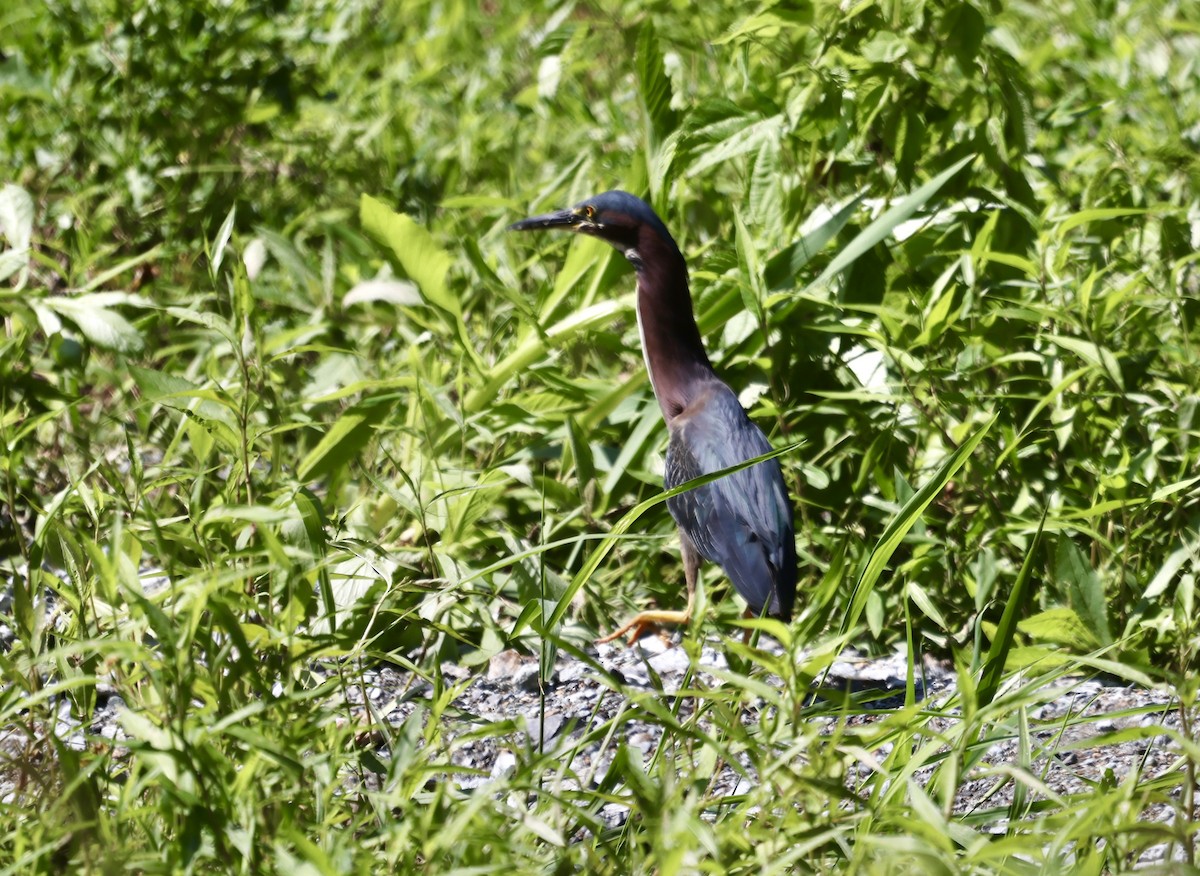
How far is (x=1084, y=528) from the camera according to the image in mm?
2791

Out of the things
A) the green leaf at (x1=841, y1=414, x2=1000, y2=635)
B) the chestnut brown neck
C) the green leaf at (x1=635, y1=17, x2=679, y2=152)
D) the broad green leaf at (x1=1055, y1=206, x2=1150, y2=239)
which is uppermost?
the green leaf at (x1=635, y1=17, x2=679, y2=152)

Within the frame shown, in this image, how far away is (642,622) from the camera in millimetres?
3180

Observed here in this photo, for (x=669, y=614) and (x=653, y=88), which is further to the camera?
(x=653, y=88)

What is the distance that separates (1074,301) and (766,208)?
33.2 inches

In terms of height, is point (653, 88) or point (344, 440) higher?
point (653, 88)

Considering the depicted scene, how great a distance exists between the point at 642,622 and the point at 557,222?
45.6 inches

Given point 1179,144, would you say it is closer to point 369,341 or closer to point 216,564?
point 369,341

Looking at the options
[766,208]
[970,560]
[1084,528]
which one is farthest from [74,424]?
[1084,528]

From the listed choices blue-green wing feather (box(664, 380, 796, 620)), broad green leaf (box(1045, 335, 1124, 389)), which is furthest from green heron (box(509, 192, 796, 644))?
broad green leaf (box(1045, 335, 1124, 389))

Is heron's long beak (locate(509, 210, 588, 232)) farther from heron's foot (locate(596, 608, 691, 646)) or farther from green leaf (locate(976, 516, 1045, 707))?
green leaf (locate(976, 516, 1045, 707))

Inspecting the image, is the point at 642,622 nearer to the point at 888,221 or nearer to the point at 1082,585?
the point at 1082,585

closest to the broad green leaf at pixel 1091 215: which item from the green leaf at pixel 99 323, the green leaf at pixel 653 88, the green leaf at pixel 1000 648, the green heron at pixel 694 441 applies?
the green heron at pixel 694 441

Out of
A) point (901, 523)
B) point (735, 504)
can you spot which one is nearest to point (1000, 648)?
point (901, 523)

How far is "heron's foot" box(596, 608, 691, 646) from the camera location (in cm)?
307
